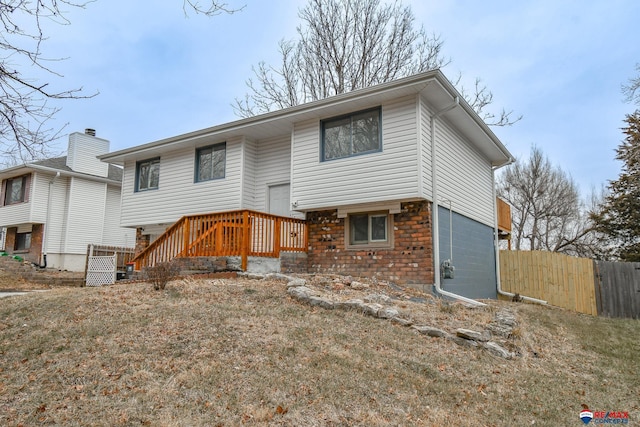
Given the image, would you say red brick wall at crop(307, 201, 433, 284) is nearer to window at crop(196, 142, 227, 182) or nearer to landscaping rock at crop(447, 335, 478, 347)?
landscaping rock at crop(447, 335, 478, 347)

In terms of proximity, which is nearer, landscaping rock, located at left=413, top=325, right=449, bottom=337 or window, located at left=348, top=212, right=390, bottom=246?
landscaping rock, located at left=413, top=325, right=449, bottom=337

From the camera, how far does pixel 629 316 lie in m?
11.7

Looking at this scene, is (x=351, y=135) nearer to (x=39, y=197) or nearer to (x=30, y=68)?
(x=30, y=68)

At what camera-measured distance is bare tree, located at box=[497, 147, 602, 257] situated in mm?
25609

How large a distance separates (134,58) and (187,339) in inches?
157

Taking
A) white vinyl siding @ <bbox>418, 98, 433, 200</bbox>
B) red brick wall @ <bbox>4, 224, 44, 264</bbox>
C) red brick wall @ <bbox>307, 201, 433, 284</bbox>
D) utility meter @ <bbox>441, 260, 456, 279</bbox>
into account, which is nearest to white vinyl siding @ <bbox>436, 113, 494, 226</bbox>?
white vinyl siding @ <bbox>418, 98, 433, 200</bbox>

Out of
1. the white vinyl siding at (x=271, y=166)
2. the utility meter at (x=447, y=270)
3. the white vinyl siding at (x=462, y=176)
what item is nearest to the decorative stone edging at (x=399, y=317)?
the utility meter at (x=447, y=270)

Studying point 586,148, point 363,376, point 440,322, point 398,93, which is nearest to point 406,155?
point 398,93

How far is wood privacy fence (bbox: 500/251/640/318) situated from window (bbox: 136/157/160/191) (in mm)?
12266

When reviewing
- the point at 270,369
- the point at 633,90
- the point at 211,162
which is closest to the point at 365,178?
the point at 211,162

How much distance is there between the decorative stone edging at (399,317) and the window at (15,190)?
17747 mm

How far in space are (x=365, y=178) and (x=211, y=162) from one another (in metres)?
5.40

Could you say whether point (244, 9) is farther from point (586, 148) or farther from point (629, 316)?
point (586, 148)

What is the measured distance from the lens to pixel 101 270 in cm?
1440
